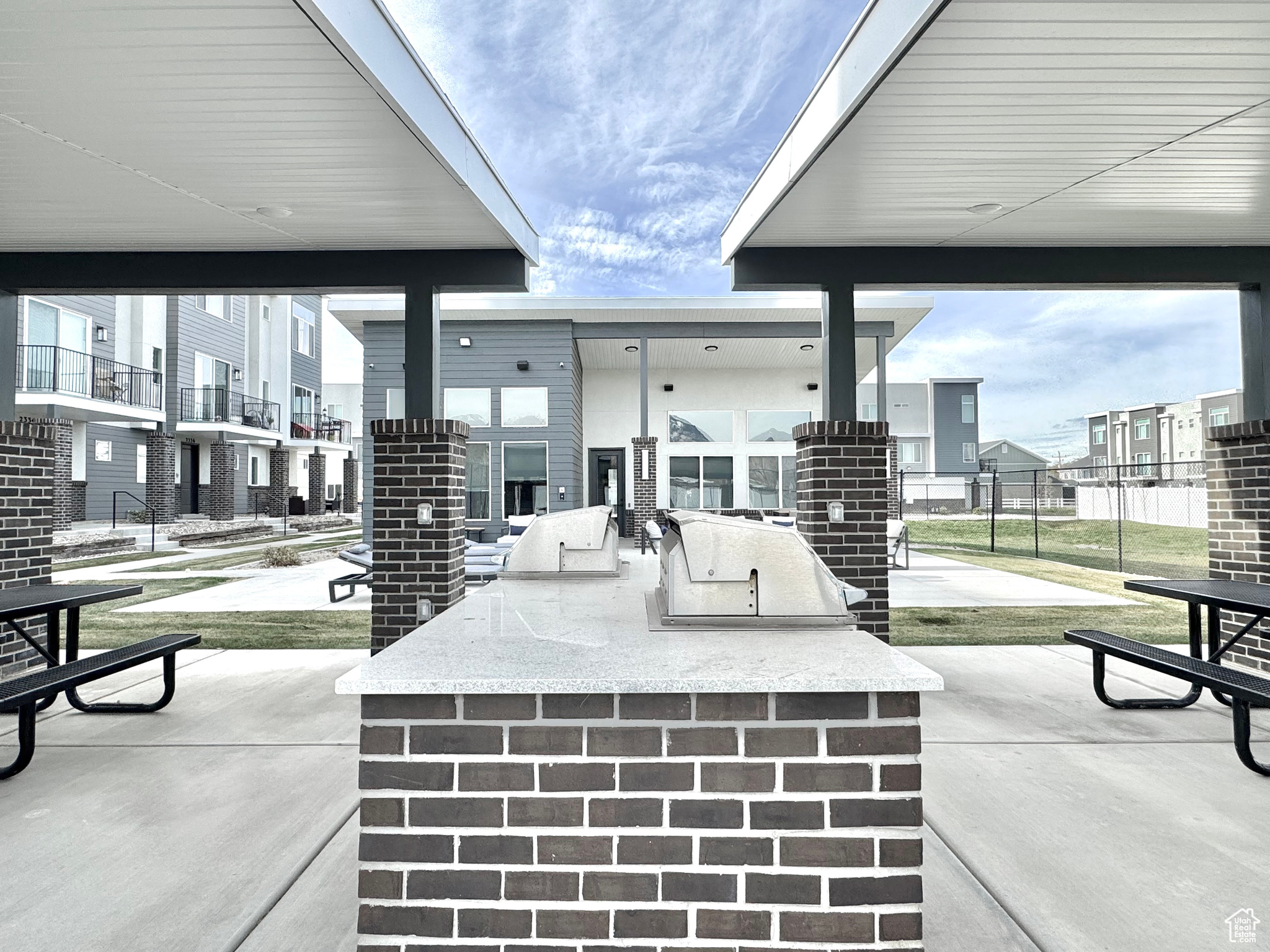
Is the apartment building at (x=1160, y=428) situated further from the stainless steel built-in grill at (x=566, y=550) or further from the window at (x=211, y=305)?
the window at (x=211, y=305)

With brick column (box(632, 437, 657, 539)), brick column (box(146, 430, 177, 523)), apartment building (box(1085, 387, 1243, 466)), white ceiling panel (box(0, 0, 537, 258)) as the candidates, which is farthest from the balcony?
apartment building (box(1085, 387, 1243, 466))

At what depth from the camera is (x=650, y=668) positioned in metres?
1.75

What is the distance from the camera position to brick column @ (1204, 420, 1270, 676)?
4.59 m

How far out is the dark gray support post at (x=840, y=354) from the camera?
5070 mm

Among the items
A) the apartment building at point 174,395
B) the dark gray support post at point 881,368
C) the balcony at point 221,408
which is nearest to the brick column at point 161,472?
the apartment building at point 174,395

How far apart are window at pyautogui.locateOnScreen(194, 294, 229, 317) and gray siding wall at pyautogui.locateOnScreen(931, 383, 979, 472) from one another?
27.0 m

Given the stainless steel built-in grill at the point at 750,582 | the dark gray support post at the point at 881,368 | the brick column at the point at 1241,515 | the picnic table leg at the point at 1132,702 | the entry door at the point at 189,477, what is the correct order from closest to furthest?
1. the stainless steel built-in grill at the point at 750,582
2. the picnic table leg at the point at 1132,702
3. the brick column at the point at 1241,515
4. the dark gray support post at the point at 881,368
5. the entry door at the point at 189,477

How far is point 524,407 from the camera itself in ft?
42.5

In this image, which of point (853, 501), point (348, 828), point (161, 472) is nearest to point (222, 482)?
point (161, 472)

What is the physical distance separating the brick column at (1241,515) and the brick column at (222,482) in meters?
22.5

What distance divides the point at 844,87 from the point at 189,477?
2466cm

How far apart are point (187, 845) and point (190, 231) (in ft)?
13.1

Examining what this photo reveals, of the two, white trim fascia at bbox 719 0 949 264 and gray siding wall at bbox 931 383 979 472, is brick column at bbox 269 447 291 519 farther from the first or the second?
gray siding wall at bbox 931 383 979 472

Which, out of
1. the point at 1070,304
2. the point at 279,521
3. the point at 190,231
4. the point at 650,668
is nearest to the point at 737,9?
the point at 190,231
